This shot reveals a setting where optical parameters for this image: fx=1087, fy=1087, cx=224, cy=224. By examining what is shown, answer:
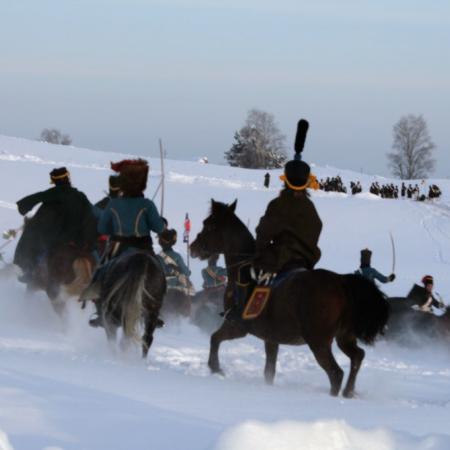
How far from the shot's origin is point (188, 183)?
59.5 meters

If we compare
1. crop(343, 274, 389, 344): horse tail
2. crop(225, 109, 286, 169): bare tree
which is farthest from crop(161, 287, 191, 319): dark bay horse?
crop(225, 109, 286, 169): bare tree

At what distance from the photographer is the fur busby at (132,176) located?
10242mm

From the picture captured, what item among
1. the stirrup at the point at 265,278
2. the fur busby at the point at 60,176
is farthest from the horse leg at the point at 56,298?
the stirrup at the point at 265,278

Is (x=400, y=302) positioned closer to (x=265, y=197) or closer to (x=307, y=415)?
(x=307, y=415)

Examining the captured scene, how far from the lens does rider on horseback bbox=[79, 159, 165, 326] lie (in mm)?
10273

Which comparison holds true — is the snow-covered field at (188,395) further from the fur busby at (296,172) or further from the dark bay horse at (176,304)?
the fur busby at (296,172)

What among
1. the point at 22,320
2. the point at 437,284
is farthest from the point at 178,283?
the point at 437,284

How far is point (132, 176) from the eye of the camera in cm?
1026

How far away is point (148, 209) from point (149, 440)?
5.40 metres

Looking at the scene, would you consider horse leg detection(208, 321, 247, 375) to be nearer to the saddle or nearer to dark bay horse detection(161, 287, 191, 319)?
the saddle

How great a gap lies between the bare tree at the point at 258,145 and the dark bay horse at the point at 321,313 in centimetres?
10348

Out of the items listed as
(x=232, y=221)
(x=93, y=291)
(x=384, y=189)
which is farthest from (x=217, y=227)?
(x=384, y=189)

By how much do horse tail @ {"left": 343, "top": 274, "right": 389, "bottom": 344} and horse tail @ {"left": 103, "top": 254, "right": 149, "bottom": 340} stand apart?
191 cm

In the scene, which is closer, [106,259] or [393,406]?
[393,406]
